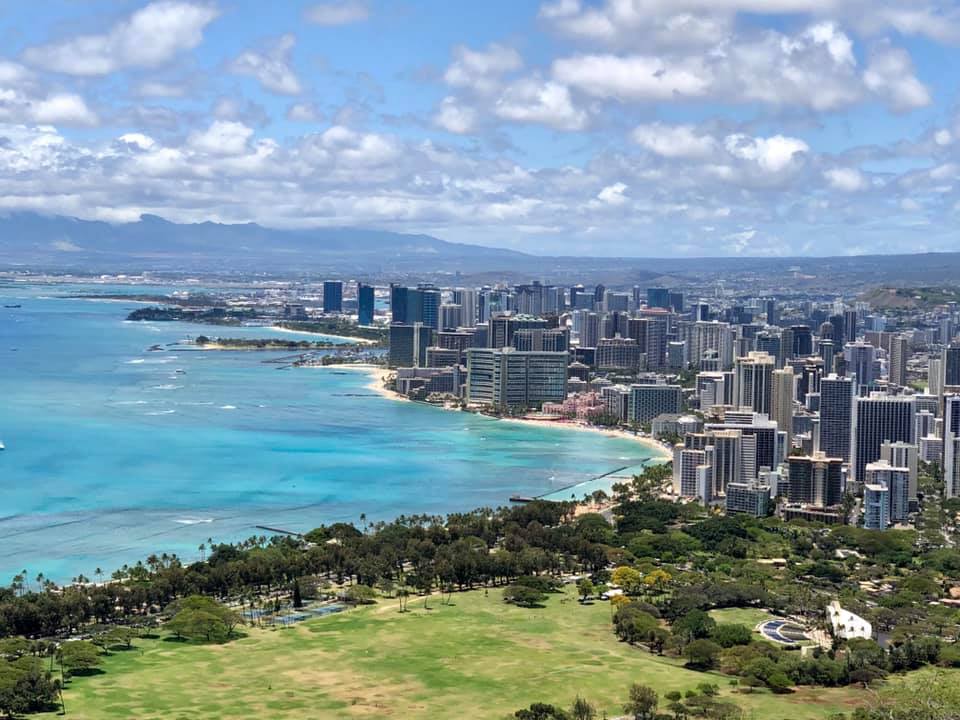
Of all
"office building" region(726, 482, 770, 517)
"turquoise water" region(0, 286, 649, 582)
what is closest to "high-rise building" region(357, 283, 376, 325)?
"turquoise water" region(0, 286, 649, 582)

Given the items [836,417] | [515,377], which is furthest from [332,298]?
[836,417]

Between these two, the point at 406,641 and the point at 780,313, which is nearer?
the point at 406,641

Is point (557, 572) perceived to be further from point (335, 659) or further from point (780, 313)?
point (780, 313)

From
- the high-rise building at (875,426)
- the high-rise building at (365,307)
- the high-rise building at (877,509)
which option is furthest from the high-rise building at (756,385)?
the high-rise building at (365,307)

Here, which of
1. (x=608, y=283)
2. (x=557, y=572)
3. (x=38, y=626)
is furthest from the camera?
(x=608, y=283)

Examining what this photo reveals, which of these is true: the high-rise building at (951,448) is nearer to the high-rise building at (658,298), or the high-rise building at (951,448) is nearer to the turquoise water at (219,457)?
the turquoise water at (219,457)

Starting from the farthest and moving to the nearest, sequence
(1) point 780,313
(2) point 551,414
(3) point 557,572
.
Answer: (1) point 780,313 → (2) point 551,414 → (3) point 557,572

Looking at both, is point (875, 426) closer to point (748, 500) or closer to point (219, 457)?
point (748, 500)

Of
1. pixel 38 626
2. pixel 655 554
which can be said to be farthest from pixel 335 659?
pixel 655 554
